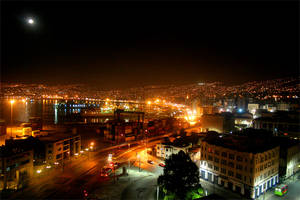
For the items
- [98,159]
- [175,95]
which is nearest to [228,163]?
[98,159]

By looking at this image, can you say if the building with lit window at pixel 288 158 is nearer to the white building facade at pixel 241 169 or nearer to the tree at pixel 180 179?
the white building facade at pixel 241 169

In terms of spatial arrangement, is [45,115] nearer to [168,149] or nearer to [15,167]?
[168,149]

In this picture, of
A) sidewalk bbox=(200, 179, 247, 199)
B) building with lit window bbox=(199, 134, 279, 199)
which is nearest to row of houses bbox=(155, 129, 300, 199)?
building with lit window bbox=(199, 134, 279, 199)

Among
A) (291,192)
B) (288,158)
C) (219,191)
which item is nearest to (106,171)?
(219,191)

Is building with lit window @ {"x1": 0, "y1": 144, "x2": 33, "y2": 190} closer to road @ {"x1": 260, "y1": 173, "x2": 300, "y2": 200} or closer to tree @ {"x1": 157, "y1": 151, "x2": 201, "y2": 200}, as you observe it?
tree @ {"x1": 157, "y1": 151, "x2": 201, "y2": 200}

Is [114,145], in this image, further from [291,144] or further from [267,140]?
[291,144]

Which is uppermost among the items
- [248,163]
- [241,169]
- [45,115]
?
[248,163]
